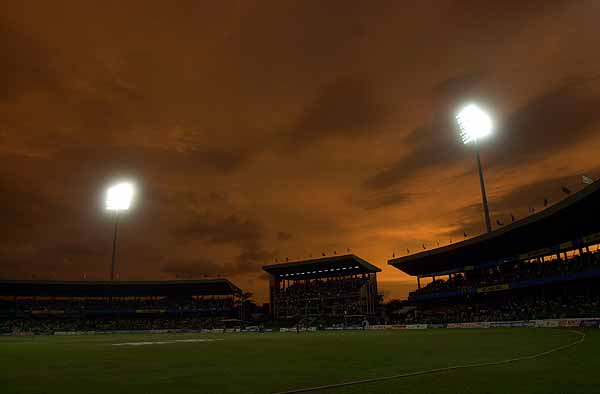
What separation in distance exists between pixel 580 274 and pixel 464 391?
54.6m

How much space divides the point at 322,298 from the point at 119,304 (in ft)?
184

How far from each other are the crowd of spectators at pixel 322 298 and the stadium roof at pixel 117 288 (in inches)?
722

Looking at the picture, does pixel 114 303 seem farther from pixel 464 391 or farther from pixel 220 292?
pixel 464 391

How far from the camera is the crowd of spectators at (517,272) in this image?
56.2m

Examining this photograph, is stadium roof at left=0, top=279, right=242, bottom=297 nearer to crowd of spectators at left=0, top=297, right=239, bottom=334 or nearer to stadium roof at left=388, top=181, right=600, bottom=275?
crowd of spectators at left=0, top=297, right=239, bottom=334

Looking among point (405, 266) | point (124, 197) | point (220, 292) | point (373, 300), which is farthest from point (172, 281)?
point (405, 266)

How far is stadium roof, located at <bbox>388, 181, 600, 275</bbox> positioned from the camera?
Result: 4684 centimetres

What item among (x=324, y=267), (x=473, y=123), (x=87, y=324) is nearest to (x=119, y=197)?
(x=87, y=324)

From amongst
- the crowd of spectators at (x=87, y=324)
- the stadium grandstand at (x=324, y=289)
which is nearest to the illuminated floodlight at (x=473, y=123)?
the stadium grandstand at (x=324, y=289)

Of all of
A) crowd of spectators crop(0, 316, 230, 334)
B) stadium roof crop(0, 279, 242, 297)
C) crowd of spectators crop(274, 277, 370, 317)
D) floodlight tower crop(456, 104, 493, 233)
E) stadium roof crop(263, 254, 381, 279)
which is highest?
floodlight tower crop(456, 104, 493, 233)

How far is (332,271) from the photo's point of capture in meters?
114

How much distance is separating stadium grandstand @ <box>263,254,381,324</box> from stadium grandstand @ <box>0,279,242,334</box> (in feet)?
48.2

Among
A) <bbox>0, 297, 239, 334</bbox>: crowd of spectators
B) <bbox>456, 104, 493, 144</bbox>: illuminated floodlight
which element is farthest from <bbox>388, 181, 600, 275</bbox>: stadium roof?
<bbox>0, 297, 239, 334</bbox>: crowd of spectators

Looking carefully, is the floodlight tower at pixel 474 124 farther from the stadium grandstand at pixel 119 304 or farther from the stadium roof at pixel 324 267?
the stadium grandstand at pixel 119 304
